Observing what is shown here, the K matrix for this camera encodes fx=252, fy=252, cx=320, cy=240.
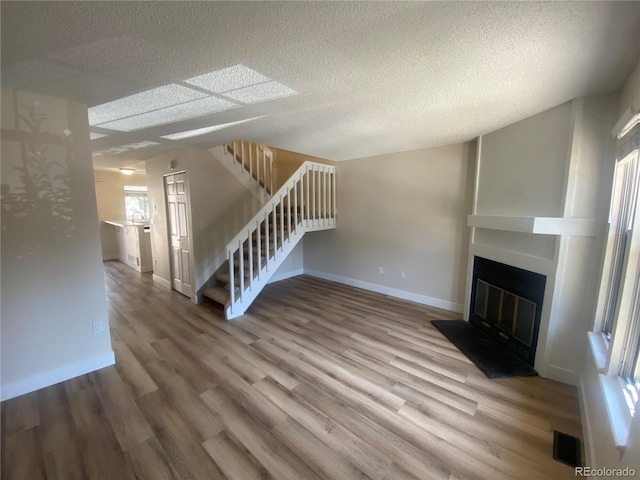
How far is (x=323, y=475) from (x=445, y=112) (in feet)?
9.37

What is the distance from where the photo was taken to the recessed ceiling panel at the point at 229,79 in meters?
1.57

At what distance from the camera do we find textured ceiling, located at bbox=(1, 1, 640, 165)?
110 centimetres

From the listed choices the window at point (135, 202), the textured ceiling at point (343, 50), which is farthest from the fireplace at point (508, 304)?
→ the window at point (135, 202)

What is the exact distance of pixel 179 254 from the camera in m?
4.29

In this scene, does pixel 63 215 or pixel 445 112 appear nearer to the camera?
pixel 63 215

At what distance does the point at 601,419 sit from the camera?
1.41 meters

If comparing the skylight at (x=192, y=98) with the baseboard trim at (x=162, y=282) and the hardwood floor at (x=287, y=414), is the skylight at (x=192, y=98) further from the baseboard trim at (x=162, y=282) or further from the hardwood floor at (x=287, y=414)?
the baseboard trim at (x=162, y=282)

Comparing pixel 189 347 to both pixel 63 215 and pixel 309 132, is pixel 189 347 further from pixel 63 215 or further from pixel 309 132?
pixel 309 132

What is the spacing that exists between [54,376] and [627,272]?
411 cm

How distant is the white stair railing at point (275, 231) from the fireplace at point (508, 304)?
258 cm

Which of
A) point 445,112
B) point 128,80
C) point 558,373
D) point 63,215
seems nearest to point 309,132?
point 445,112

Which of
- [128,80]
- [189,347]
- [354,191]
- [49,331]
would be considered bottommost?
[189,347]

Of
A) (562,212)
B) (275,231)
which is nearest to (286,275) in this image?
(275,231)

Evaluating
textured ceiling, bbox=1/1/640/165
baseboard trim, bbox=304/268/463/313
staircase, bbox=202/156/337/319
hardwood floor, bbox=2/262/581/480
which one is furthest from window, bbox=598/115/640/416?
staircase, bbox=202/156/337/319
